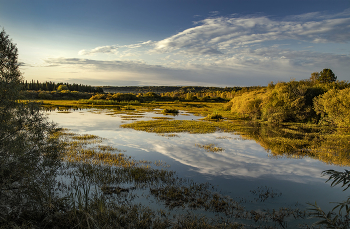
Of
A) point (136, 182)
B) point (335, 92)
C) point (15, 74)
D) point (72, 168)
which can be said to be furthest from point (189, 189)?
point (335, 92)

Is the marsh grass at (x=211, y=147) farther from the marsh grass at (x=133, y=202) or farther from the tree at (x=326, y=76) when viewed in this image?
the tree at (x=326, y=76)

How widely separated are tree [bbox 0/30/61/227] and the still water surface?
21.8 ft

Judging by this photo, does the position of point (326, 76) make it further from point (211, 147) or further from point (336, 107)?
point (211, 147)

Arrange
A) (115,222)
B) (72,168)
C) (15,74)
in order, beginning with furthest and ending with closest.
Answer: (72,168), (15,74), (115,222)

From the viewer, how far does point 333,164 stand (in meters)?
13.7

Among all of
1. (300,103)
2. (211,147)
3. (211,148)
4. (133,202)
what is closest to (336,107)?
(300,103)

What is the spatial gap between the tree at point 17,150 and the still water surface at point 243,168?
666 centimetres

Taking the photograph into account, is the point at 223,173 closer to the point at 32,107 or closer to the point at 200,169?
the point at 200,169

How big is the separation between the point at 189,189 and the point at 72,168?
22.1 feet

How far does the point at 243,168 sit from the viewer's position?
1278 cm


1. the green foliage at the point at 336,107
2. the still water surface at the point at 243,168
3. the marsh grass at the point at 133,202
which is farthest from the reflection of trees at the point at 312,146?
the marsh grass at the point at 133,202

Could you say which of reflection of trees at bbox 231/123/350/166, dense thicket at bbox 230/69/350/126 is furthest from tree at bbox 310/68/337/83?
reflection of trees at bbox 231/123/350/166

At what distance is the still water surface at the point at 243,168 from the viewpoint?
9.24 metres

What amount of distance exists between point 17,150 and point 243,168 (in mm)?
11227
